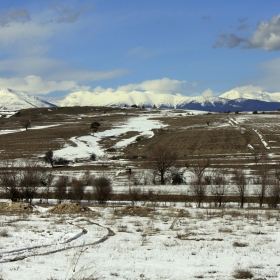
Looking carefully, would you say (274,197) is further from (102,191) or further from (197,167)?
(197,167)

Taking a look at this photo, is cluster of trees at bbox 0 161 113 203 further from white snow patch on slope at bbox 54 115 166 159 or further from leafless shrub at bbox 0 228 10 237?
white snow patch on slope at bbox 54 115 166 159

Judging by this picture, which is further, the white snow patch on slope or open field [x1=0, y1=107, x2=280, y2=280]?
the white snow patch on slope

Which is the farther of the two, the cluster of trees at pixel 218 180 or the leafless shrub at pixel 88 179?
the leafless shrub at pixel 88 179

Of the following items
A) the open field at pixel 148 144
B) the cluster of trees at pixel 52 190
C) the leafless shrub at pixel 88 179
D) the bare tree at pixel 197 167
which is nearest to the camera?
the cluster of trees at pixel 52 190

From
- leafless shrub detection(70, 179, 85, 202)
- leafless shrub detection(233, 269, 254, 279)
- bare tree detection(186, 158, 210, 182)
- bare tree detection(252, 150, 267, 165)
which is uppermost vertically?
bare tree detection(252, 150, 267, 165)

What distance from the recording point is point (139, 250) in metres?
17.1

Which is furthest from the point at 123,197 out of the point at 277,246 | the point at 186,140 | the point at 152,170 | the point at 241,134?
the point at 241,134

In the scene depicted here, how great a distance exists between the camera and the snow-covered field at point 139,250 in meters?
13.2

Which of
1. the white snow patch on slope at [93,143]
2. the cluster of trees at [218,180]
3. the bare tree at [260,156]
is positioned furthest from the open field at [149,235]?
the white snow patch on slope at [93,143]

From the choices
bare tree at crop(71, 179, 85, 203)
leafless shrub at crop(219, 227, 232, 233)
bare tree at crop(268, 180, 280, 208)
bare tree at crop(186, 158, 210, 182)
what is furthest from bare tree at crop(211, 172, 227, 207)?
leafless shrub at crop(219, 227, 232, 233)

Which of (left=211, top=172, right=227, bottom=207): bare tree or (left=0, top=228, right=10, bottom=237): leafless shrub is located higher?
(left=0, top=228, right=10, bottom=237): leafless shrub

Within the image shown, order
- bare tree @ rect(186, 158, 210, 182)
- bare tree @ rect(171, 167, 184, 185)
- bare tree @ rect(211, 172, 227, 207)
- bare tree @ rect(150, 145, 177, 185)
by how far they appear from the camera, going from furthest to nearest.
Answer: bare tree @ rect(150, 145, 177, 185)
bare tree @ rect(171, 167, 184, 185)
bare tree @ rect(186, 158, 210, 182)
bare tree @ rect(211, 172, 227, 207)

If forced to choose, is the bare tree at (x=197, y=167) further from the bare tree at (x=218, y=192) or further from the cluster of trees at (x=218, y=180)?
the bare tree at (x=218, y=192)

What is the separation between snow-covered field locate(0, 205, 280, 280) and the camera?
13203 mm
